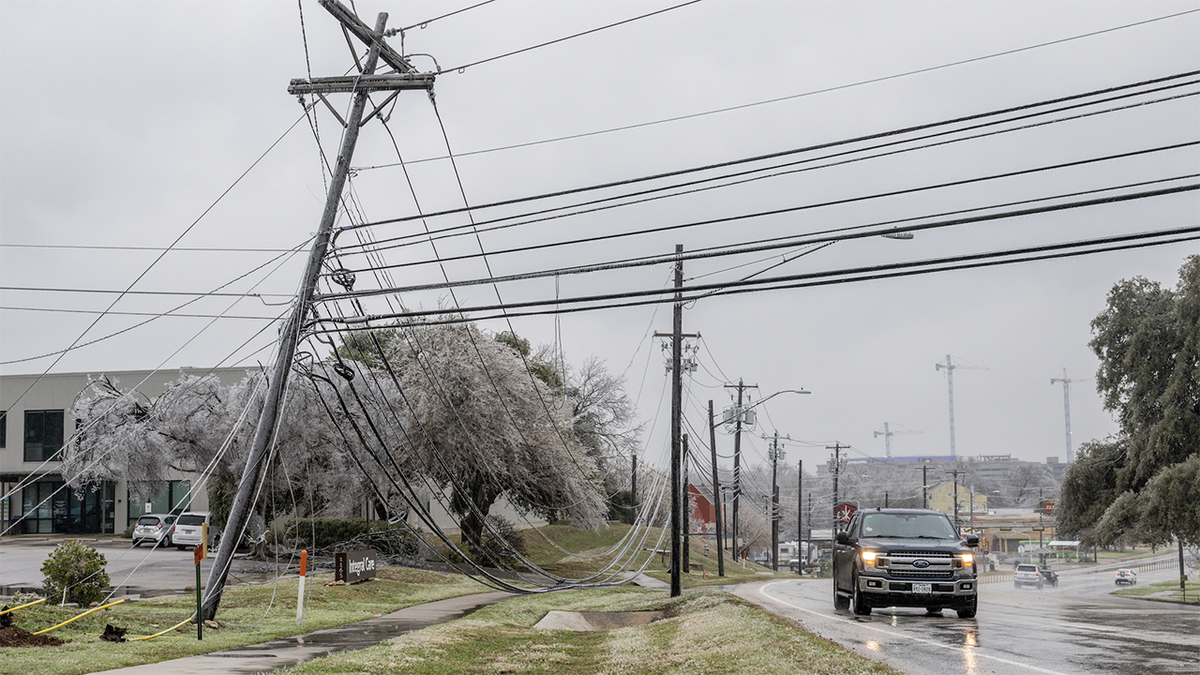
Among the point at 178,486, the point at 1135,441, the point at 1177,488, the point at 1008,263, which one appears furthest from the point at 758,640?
the point at 178,486

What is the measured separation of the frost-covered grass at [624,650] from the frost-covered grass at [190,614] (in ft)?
7.85

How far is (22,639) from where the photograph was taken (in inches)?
518

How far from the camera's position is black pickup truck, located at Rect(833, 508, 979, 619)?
15602mm

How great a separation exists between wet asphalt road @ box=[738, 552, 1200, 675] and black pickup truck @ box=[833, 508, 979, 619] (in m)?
0.33

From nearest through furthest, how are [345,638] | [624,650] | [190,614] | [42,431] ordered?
1. [624,650]
2. [345,638]
3. [190,614]
4. [42,431]

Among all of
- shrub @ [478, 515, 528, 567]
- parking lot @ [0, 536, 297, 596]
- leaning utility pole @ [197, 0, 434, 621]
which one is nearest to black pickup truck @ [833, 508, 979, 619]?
leaning utility pole @ [197, 0, 434, 621]

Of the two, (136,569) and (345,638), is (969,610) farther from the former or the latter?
(136,569)

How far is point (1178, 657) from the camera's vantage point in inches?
420

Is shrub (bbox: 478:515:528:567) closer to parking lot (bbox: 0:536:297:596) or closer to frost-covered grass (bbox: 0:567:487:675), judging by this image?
parking lot (bbox: 0:536:297:596)

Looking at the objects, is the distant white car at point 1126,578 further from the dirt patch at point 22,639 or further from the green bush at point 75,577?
the dirt patch at point 22,639

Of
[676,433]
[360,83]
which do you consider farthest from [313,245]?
[676,433]

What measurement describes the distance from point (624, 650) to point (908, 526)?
5.78 metres

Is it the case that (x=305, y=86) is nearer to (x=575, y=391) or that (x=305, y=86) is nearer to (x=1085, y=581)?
(x=575, y=391)

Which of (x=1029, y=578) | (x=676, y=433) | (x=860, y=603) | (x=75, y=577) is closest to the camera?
(x=860, y=603)
